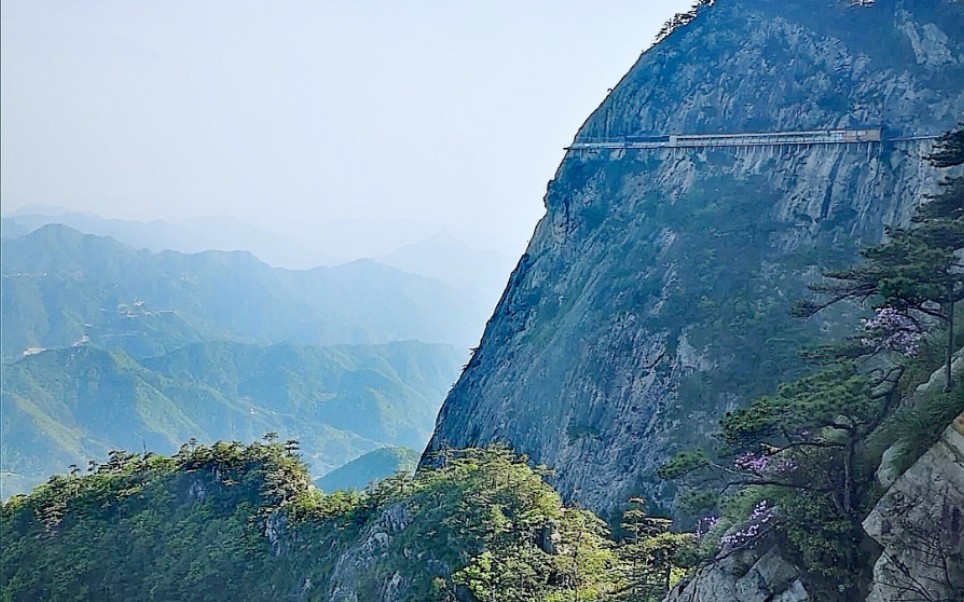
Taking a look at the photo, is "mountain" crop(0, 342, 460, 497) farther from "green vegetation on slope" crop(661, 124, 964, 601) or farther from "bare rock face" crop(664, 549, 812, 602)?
"green vegetation on slope" crop(661, 124, 964, 601)

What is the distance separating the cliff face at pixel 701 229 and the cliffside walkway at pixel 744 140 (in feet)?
1.37

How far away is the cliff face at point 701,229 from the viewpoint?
120 feet

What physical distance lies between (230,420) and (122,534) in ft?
561

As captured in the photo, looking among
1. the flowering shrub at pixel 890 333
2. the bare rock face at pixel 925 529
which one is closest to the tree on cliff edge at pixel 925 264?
the flowering shrub at pixel 890 333

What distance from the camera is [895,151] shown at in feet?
123

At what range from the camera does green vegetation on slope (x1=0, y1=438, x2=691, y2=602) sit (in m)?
22.1

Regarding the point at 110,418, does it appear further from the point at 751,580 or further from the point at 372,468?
the point at 751,580

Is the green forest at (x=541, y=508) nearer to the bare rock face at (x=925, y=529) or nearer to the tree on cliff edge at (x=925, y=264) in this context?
the tree on cliff edge at (x=925, y=264)

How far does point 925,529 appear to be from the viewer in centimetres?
1060

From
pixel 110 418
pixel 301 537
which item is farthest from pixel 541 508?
pixel 110 418

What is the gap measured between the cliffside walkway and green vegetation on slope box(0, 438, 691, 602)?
2266 cm

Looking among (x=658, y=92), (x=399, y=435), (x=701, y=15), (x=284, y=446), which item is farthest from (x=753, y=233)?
(x=399, y=435)

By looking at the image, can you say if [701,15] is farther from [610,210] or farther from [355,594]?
[355,594]

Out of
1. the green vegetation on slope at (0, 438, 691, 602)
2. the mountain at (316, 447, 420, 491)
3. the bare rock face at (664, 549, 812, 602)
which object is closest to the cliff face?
the green vegetation on slope at (0, 438, 691, 602)
